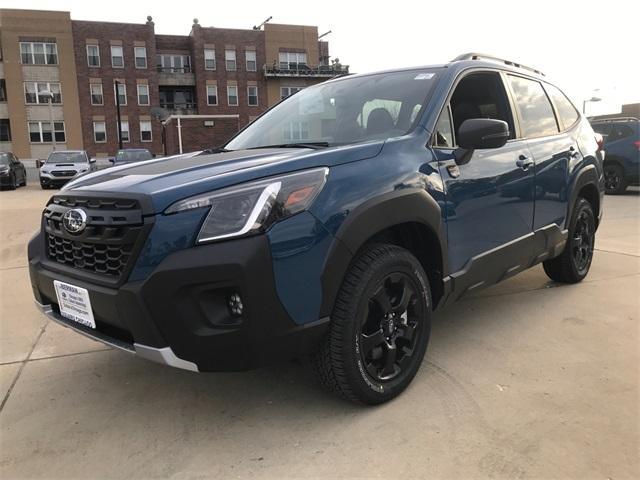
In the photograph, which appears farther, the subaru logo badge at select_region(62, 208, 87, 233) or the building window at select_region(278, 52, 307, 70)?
the building window at select_region(278, 52, 307, 70)

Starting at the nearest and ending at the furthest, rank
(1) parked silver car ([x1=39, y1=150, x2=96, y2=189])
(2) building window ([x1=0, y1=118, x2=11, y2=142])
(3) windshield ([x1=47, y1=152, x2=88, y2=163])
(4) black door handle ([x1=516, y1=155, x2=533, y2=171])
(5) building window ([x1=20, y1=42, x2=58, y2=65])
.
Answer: (4) black door handle ([x1=516, y1=155, x2=533, y2=171]), (1) parked silver car ([x1=39, y1=150, x2=96, y2=189]), (3) windshield ([x1=47, y1=152, x2=88, y2=163]), (5) building window ([x1=20, y1=42, x2=58, y2=65]), (2) building window ([x1=0, y1=118, x2=11, y2=142])

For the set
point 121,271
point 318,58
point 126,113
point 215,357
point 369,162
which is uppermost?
point 318,58

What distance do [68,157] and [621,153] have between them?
1977 cm

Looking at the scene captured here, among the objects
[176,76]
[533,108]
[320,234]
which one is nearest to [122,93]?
[176,76]

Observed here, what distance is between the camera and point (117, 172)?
2896mm

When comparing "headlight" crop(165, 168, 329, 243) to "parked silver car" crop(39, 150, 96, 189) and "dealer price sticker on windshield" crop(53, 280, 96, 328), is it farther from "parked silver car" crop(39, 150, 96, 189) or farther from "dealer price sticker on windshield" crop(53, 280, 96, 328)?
"parked silver car" crop(39, 150, 96, 189)

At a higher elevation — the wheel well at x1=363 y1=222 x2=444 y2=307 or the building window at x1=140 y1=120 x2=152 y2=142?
the building window at x1=140 y1=120 x2=152 y2=142

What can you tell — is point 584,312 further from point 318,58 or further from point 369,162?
point 318,58

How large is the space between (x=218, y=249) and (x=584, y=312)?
3221 mm

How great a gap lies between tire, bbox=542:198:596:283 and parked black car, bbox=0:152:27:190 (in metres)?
20.8

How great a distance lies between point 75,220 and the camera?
96.7 inches

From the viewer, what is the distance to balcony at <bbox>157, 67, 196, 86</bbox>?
43531mm

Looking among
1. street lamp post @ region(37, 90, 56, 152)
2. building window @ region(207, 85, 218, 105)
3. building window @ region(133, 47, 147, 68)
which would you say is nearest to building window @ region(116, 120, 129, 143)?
building window @ region(133, 47, 147, 68)

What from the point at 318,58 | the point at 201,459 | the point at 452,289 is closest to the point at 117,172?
the point at 201,459
